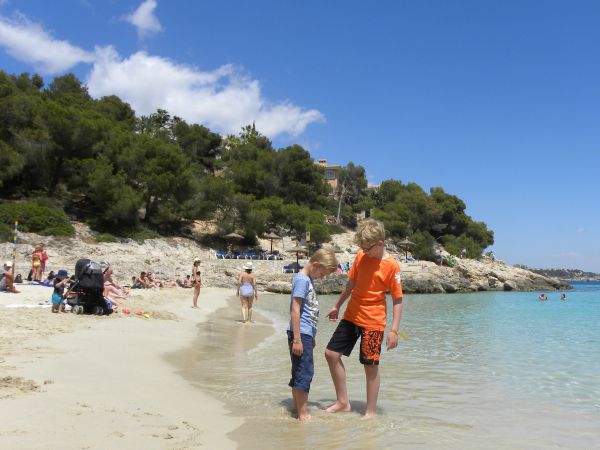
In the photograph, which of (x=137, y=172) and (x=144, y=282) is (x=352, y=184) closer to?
(x=137, y=172)

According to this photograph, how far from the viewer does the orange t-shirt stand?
12.6 feet

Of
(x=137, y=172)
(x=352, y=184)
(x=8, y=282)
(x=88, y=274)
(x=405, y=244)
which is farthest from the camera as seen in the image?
(x=352, y=184)

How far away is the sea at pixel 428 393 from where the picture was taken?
11.6 feet

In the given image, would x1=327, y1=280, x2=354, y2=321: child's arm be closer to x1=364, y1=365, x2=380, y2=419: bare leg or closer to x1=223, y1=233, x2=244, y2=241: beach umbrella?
x1=364, y1=365, x2=380, y2=419: bare leg

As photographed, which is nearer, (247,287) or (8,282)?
(247,287)

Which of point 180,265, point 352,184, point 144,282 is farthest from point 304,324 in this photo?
point 352,184

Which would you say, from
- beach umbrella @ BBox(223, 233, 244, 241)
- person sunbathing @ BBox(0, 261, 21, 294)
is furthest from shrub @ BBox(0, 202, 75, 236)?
person sunbathing @ BBox(0, 261, 21, 294)

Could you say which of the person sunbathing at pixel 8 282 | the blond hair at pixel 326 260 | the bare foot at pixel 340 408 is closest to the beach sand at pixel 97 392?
the bare foot at pixel 340 408

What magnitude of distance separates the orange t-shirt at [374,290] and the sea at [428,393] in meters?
0.81

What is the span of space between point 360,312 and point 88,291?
22.2ft

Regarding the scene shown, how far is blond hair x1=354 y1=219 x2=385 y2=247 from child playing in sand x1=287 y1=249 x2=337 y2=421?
260mm

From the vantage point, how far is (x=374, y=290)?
3.88 meters

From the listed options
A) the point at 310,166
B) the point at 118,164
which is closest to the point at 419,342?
the point at 118,164

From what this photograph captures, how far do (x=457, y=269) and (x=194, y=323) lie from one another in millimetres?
36422
